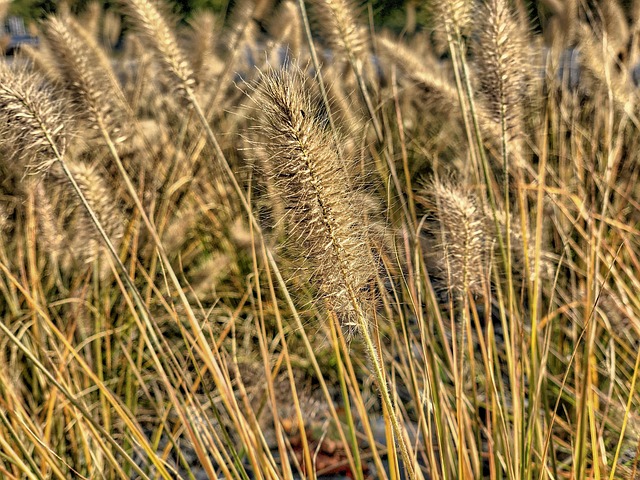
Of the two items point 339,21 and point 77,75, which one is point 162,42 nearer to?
point 77,75

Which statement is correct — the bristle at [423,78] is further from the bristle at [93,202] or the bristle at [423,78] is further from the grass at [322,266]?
the bristle at [93,202]

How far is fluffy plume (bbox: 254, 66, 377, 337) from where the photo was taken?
0.90 metres

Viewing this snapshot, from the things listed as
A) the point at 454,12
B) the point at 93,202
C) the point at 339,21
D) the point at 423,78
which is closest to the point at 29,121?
the point at 93,202

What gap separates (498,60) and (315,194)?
664mm

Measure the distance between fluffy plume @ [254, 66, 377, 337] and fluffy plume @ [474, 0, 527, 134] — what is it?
545mm

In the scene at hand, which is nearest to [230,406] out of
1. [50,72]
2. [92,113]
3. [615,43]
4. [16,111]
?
[16,111]

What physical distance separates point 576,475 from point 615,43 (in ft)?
6.77

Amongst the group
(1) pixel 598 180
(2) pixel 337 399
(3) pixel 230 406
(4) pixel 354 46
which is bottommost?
(2) pixel 337 399

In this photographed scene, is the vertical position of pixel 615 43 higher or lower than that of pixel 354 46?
lower

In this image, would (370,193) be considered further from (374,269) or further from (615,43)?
(615,43)

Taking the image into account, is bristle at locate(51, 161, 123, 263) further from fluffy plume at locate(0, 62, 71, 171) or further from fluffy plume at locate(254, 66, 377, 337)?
fluffy plume at locate(254, 66, 377, 337)

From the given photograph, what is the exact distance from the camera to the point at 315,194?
0.93 m

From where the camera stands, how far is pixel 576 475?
1277mm

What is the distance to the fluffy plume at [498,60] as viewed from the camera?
1.40 m
